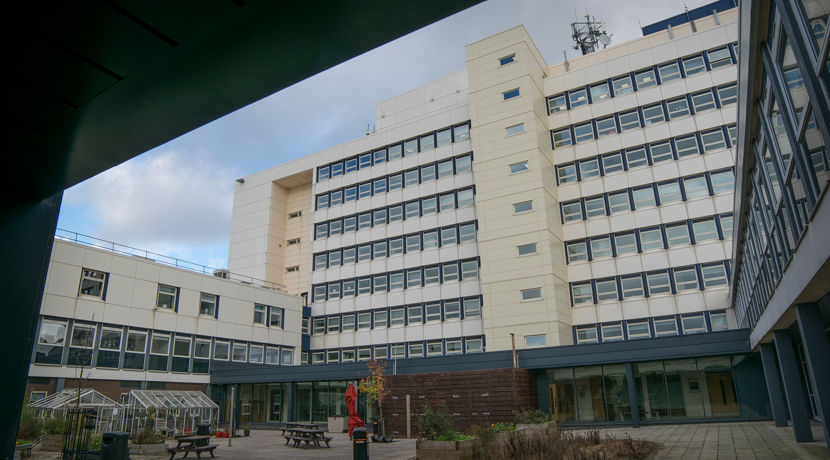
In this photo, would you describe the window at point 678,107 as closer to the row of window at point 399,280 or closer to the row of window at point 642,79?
the row of window at point 642,79

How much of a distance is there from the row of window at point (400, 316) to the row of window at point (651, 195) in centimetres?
912

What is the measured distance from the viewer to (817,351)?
10.8 m

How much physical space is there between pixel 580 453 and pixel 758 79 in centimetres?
858

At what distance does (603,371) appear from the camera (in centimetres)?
2673

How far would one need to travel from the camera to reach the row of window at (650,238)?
103 feet

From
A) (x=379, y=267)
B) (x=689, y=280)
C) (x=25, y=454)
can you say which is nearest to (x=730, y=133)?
(x=689, y=280)

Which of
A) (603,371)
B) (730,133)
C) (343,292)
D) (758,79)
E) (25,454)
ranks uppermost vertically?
(730,133)

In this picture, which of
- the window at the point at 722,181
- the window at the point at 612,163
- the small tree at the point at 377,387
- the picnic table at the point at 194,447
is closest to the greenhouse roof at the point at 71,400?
the picnic table at the point at 194,447

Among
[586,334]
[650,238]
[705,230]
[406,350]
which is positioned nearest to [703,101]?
[705,230]

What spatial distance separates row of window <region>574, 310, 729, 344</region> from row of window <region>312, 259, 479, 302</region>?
865cm

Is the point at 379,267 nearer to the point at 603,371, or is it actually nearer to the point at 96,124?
the point at 603,371

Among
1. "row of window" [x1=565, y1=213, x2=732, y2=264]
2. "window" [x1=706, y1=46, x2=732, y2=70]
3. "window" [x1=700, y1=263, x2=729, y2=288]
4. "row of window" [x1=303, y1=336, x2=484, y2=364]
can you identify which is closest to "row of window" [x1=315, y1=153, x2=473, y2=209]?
"row of window" [x1=565, y1=213, x2=732, y2=264]

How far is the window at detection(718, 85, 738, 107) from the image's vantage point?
107 ft

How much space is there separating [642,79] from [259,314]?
1249 inches
